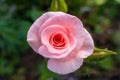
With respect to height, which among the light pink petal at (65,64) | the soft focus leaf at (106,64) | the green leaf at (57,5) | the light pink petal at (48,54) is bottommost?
the soft focus leaf at (106,64)

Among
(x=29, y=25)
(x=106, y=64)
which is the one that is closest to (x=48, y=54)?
(x=29, y=25)

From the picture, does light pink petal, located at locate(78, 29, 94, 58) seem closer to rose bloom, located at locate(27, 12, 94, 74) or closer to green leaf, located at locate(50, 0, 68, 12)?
rose bloom, located at locate(27, 12, 94, 74)

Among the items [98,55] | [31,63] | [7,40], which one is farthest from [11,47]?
[98,55]

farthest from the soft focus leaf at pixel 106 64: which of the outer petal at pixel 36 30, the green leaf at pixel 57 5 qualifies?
the outer petal at pixel 36 30

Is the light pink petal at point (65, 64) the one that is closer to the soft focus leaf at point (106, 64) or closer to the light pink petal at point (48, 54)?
the light pink petal at point (48, 54)

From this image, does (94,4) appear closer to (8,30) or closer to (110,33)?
(110,33)

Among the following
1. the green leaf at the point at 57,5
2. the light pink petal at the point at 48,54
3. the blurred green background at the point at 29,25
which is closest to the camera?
the light pink petal at the point at 48,54

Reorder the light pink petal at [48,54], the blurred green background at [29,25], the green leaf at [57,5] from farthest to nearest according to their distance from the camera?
the blurred green background at [29,25] < the green leaf at [57,5] < the light pink petal at [48,54]

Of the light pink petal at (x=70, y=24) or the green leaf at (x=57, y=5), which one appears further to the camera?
the green leaf at (x=57, y=5)
